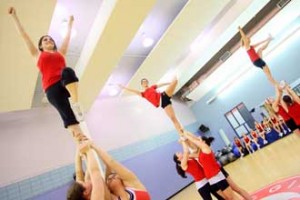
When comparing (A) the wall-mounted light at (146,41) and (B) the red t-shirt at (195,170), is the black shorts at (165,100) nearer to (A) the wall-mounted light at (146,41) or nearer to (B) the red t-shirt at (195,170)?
(B) the red t-shirt at (195,170)

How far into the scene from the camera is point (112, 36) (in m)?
5.15

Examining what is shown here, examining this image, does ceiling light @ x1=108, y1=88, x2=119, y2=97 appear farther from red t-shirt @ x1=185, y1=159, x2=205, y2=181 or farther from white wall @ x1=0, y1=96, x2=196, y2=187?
red t-shirt @ x1=185, y1=159, x2=205, y2=181

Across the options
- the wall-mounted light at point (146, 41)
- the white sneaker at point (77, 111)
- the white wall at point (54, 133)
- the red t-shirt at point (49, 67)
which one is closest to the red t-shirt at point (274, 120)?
the white wall at point (54, 133)

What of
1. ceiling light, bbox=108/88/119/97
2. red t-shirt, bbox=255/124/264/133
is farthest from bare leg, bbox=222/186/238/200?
red t-shirt, bbox=255/124/264/133

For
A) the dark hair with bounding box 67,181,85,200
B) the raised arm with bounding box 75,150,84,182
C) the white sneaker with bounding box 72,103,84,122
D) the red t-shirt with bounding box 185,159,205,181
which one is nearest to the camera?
the dark hair with bounding box 67,181,85,200

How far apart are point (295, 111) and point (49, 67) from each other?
4281 mm

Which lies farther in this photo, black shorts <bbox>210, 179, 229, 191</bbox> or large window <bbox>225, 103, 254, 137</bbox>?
large window <bbox>225, 103, 254, 137</bbox>

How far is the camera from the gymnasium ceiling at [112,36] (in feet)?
14.0

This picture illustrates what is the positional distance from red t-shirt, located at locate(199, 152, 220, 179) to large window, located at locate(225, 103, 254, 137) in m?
7.22

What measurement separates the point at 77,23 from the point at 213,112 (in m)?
7.22

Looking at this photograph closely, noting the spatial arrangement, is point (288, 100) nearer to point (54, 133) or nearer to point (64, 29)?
point (64, 29)

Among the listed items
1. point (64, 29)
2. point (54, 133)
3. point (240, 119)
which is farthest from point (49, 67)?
point (240, 119)

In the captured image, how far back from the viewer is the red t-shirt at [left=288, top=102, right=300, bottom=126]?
4.71 metres

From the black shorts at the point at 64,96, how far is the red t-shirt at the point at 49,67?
5 centimetres
